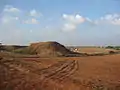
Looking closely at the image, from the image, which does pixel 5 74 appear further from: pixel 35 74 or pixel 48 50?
pixel 48 50

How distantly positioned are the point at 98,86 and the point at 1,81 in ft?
15.2

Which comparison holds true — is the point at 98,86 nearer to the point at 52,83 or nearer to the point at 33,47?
the point at 52,83

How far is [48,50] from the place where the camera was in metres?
37.6

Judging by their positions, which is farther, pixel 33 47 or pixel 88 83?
pixel 33 47

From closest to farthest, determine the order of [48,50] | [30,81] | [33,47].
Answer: [30,81] → [48,50] → [33,47]

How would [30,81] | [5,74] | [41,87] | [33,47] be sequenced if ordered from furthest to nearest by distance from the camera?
1. [33,47]
2. [5,74]
3. [30,81]
4. [41,87]

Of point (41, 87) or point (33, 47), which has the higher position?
point (33, 47)

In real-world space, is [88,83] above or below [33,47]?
below

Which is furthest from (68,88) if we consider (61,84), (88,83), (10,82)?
(10,82)

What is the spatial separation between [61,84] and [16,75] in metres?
2.73

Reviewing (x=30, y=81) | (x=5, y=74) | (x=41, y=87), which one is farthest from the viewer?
(x=5, y=74)

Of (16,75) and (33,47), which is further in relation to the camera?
(33,47)

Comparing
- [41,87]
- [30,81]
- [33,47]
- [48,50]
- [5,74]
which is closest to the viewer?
[41,87]

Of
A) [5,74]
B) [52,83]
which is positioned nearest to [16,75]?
[5,74]
